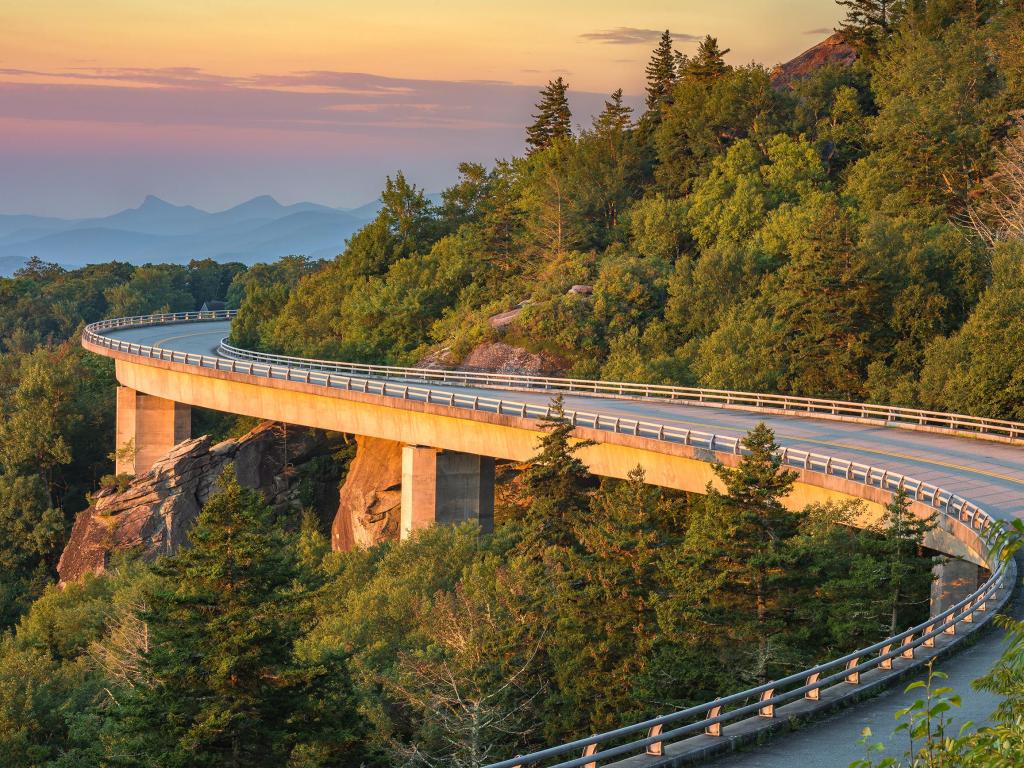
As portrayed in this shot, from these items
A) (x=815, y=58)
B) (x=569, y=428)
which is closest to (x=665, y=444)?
(x=569, y=428)

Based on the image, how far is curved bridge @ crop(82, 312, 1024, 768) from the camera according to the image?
20.4 metres

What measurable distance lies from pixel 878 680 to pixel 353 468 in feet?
153

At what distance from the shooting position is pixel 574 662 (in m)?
26.2

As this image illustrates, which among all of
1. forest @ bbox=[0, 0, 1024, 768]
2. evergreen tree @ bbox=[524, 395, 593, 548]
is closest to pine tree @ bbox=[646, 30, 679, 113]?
forest @ bbox=[0, 0, 1024, 768]

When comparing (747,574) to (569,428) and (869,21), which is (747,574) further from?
(869,21)

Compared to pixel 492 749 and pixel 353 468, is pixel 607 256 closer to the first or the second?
pixel 353 468

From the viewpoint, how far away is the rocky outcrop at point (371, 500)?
59312 mm

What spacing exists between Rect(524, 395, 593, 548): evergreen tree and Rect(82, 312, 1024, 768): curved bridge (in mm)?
2654

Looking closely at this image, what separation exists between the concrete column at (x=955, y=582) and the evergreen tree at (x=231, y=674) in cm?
1451

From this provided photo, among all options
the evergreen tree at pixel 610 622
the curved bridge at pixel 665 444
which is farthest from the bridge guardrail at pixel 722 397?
the evergreen tree at pixel 610 622

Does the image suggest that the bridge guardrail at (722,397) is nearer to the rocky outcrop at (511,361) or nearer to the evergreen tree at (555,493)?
the rocky outcrop at (511,361)

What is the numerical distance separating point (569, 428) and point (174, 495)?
3138 cm

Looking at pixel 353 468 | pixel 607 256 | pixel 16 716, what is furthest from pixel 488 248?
pixel 16 716

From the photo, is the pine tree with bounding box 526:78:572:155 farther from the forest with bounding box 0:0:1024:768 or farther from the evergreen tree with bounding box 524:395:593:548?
the evergreen tree with bounding box 524:395:593:548
